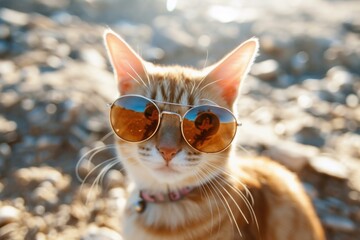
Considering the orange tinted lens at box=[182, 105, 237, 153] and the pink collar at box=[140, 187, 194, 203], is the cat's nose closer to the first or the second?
the orange tinted lens at box=[182, 105, 237, 153]

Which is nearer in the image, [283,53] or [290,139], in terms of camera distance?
[290,139]

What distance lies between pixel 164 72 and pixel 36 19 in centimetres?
277

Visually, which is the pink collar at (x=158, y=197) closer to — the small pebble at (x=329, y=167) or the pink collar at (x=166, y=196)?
the pink collar at (x=166, y=196)

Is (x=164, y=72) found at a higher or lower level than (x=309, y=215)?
higher

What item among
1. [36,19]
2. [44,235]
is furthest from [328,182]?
[36,19]

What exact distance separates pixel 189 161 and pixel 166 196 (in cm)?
22

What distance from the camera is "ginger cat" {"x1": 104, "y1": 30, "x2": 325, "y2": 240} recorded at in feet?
5.75

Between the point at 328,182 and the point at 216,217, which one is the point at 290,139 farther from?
the point at 216,217

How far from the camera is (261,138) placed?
3225 mm

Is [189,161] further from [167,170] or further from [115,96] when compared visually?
[115,96]

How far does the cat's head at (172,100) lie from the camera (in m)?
1.75

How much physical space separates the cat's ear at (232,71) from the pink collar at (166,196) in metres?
0.44

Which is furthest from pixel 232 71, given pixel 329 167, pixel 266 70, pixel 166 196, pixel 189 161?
pixel 266 70

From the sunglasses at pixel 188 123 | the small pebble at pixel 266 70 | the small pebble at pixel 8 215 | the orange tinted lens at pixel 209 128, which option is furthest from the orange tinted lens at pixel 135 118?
the small pebble at pixel 266 70
